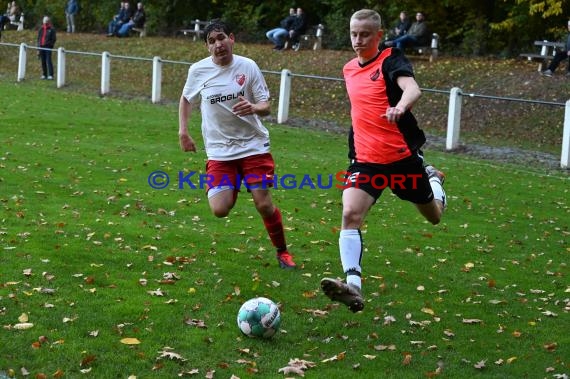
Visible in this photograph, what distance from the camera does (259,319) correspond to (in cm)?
739

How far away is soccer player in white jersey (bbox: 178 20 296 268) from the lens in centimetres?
934

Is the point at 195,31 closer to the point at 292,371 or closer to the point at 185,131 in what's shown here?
the point at 185,131

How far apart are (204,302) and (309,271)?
5.30 feet

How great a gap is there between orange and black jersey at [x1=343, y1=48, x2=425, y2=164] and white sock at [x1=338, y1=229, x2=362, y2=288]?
63 cm

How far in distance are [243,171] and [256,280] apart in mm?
1049

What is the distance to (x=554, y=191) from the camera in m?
16.0

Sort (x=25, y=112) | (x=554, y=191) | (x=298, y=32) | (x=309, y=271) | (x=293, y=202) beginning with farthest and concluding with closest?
(x=298, y=32) < (x=25, y=112) < (x=554, y=191) < (x=293, y=202) < (x=309, y=271)

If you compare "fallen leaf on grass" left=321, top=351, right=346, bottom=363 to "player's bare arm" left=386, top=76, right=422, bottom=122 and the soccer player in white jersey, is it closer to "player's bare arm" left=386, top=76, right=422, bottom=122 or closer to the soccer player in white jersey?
"player's bare arm" left=386, top=76, right=422, bottom=122

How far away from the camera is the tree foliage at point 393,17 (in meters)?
33.1

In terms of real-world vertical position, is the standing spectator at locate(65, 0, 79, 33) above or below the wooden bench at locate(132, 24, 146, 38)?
above

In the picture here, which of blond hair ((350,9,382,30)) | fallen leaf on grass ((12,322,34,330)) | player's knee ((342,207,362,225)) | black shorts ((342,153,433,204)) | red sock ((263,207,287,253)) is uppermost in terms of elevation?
blond hair ((350,9,382,30))

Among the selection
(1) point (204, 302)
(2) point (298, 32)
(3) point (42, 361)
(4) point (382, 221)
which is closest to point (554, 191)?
(4) point (382, 221)

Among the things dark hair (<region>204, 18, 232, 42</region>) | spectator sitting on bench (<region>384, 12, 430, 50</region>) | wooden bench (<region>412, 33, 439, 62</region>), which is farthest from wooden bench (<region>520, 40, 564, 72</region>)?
dark hair (<region>204, 18, 232, 42</region>)

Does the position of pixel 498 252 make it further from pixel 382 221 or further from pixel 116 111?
pixel 116 111
